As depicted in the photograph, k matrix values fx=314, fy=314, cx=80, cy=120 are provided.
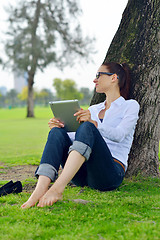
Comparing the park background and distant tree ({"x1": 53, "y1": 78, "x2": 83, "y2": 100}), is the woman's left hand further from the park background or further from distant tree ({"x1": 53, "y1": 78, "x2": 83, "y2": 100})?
distant tree ({"x1": 53, "y1": 78, "x2": 83, "y2": 100})

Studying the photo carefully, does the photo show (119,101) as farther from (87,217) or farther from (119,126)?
(87,217)

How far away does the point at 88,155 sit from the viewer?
9.68ft

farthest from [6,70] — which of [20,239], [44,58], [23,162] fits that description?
[20,239]

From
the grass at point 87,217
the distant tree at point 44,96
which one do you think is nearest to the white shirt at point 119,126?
the grass at point 87,217

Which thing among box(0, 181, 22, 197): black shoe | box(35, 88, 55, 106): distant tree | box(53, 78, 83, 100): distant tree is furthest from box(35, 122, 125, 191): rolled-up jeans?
box(35, 88, 55, 106): distant tree

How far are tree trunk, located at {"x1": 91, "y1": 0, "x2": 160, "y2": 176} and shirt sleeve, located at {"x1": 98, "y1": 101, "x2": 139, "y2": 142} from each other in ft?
2.38

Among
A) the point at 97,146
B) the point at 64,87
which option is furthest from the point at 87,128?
the point at 64,87

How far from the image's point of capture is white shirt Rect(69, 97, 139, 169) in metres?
3.19

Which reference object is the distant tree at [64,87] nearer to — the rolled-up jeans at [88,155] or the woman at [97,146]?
the woman at [97,146]

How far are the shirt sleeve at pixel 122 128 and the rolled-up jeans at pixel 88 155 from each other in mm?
117

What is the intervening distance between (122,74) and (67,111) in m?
0.92

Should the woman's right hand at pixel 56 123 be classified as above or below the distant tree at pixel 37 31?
below

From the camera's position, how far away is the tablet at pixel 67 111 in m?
3.23

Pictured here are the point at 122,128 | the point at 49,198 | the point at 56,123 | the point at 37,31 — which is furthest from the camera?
the point at 37,31
